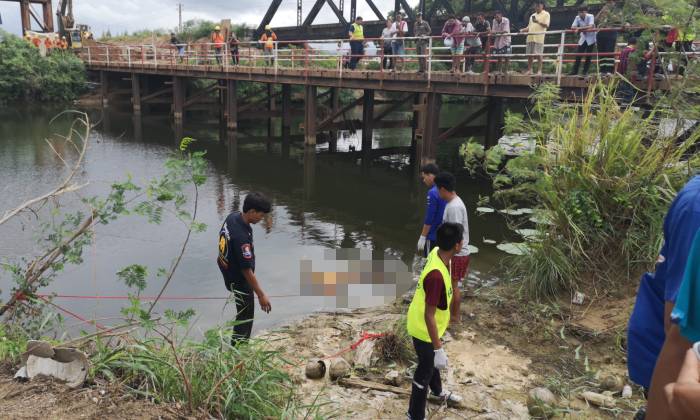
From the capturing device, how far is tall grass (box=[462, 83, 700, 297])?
5.18 metres

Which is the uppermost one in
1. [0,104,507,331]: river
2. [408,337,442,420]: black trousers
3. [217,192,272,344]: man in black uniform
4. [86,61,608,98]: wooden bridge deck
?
[86,61,608,98]: wooden bridge deck

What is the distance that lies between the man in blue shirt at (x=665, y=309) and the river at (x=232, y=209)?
3432 mm

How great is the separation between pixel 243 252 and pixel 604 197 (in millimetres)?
3603

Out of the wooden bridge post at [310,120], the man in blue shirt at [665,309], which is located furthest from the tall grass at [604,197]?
the wooden bridge post at [310,120]

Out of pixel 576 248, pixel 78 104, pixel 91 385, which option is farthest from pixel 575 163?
pixel 78 104

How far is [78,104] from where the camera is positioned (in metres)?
29.8

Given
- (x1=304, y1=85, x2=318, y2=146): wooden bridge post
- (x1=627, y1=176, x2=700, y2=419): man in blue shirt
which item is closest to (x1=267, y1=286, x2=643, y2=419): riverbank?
(x1=627, y1=176, x2=700, y2=419): man in blue shirt

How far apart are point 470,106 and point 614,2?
94.8 feet

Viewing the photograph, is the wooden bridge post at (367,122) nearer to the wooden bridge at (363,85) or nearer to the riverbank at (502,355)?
the wooden bridge at (363,85)

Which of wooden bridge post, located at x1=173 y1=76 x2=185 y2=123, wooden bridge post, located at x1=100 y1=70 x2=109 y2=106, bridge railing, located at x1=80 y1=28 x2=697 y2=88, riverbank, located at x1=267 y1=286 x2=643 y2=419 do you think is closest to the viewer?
riverbank, located at x1=267 y1=286 x2=643 y2=419

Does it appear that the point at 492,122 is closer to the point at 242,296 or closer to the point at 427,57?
the point at 427,57

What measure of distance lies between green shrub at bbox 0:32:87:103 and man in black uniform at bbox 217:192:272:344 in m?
29.7

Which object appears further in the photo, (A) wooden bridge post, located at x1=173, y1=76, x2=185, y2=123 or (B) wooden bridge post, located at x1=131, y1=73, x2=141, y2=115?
(B) wooden bridge post, located at x1=131, y1=73, x2=141, y2=115

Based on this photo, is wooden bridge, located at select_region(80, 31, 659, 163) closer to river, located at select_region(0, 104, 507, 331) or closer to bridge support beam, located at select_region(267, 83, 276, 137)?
bridge support beam, located at select_region(267, 83, 276, 137)
